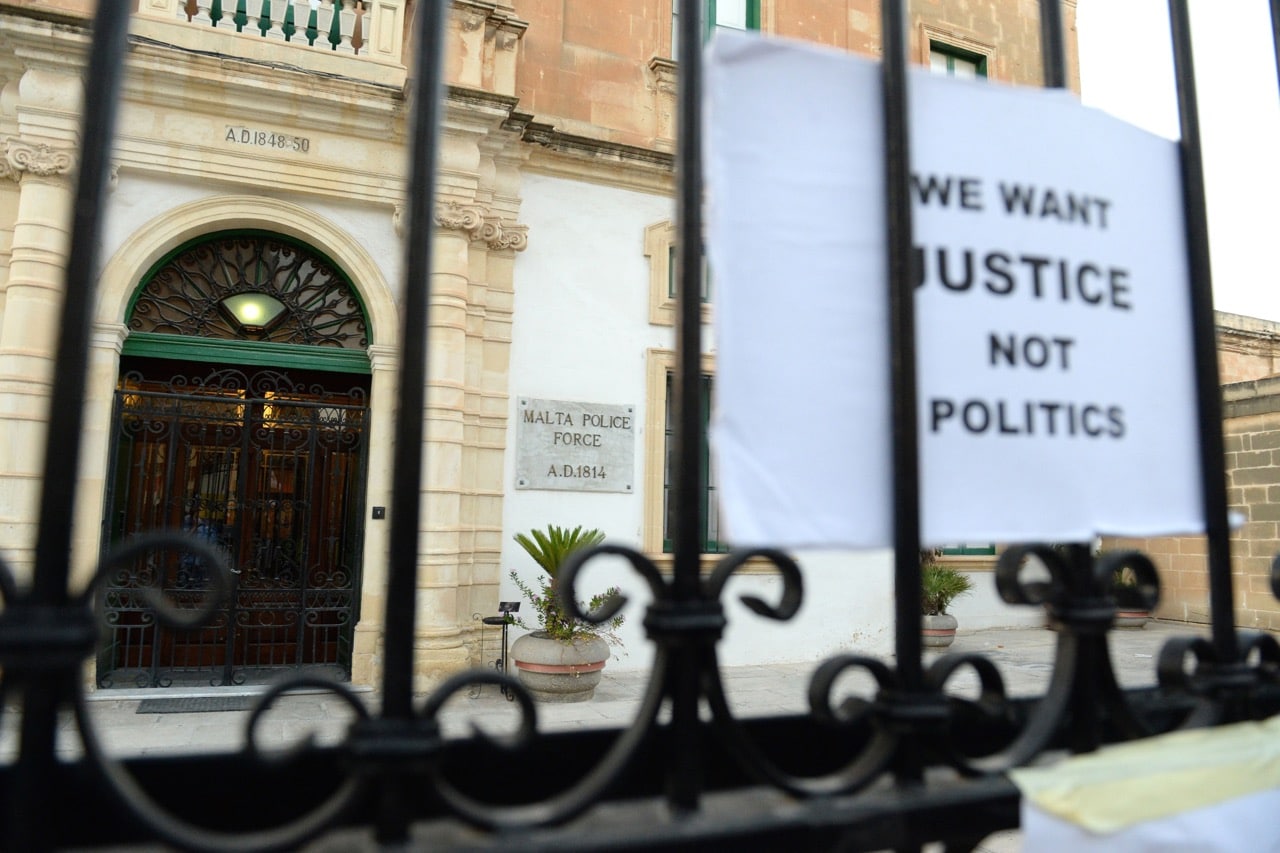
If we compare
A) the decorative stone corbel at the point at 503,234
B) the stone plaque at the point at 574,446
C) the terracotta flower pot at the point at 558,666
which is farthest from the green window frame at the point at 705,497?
the decorative stone corbel at the point at 503,234

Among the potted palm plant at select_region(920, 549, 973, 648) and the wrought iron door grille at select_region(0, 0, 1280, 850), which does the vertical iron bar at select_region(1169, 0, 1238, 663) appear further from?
the potted palm plant at select_region(920, 549, 973, 648)

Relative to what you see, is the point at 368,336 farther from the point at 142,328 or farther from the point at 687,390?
the point at 687,390

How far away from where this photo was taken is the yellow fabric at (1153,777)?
1103 mm

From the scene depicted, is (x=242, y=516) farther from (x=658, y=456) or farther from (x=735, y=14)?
(x=735, y=14)

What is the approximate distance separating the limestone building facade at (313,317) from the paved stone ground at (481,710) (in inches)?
19.1

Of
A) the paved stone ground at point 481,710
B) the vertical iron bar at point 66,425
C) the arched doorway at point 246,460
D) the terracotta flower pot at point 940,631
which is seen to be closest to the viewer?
the vertical iron bar at point 66,425

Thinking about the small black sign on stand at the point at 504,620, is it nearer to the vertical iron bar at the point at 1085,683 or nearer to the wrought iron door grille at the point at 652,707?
the wrought iron door grille at the point at 652,707

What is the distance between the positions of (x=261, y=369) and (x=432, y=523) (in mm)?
2552

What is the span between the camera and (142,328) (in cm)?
787

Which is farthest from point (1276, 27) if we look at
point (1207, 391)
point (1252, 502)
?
point (1252, 502)

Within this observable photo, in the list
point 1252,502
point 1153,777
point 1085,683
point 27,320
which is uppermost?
point 27,320

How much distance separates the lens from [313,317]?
830 centimetres

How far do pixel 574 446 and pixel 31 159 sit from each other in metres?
5.20

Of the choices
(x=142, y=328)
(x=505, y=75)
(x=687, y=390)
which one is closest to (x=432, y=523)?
(x=142, y=328)
